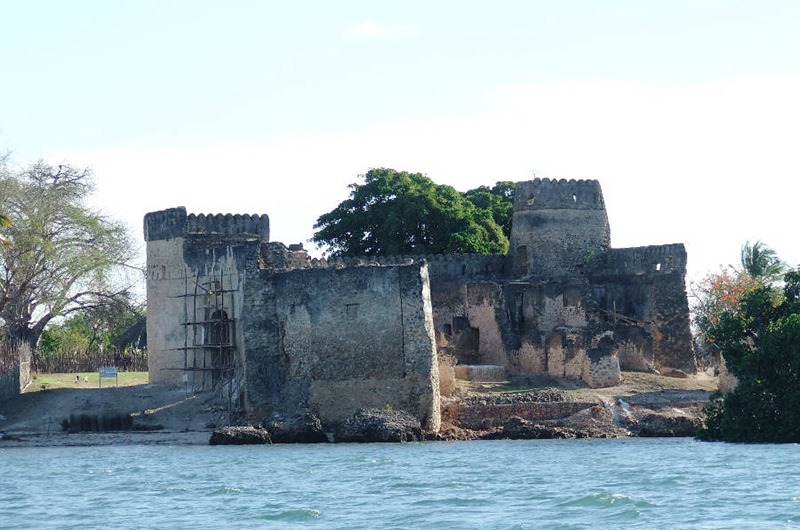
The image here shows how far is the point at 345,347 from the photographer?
1479 inches

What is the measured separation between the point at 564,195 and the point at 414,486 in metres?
20.1

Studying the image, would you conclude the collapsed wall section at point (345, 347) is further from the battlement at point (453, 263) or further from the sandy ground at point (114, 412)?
the battlement at point (453, 263)

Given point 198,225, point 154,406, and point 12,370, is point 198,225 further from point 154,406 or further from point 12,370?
point 12,370

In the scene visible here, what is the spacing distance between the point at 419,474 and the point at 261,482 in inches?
112

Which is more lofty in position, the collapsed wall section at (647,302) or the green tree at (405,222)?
the green tree at (405,222)

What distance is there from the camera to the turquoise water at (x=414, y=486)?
25.1 metres

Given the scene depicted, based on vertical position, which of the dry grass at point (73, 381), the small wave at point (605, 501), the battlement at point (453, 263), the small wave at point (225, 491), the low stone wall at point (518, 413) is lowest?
the small wave at point (605, 501)

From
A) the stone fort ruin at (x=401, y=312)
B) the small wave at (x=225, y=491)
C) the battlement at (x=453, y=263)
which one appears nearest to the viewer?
the small wave at (x=225, y=491)

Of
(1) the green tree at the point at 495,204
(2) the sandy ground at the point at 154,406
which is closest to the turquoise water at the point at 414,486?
(2) the sandy ground at the point at 154,406

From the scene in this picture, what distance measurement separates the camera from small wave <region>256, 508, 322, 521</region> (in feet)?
83.8

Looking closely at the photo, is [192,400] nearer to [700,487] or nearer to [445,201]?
[445,201]

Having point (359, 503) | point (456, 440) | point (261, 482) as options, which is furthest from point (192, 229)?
point (359, 503)

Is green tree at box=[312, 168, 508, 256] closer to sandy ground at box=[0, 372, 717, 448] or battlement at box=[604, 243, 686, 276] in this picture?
battlement at box=[604, 243, 686, 276]

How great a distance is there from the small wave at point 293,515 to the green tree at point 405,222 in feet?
79.8
